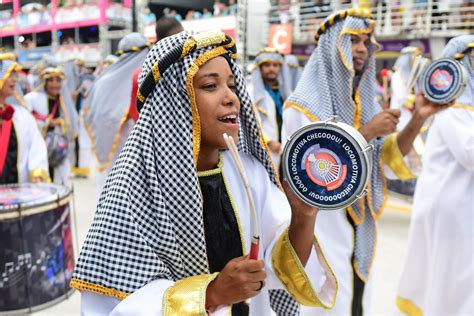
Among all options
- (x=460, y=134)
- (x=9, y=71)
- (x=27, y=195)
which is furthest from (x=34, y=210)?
(x=460, y=134)

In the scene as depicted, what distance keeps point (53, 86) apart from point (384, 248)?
448 cm

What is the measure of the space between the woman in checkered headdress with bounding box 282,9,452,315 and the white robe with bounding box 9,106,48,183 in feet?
7.10

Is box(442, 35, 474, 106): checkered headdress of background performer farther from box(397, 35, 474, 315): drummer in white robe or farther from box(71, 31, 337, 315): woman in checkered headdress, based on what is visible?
box(71, 31, 337, 315): woman in checkered headdress

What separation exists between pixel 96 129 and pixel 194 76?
2.64 meters

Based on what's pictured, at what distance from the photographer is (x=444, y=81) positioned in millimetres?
2506

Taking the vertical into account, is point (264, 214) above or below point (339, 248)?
above

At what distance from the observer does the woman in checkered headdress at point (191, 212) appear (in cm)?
120

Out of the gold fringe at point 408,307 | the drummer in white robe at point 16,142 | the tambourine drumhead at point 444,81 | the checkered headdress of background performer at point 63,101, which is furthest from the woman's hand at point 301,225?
the checkered headdress of background performer at point 63,101

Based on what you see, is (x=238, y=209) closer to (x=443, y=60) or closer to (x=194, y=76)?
(x=194, y=76)

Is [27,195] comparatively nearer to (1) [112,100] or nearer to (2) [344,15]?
(1) [112,100]

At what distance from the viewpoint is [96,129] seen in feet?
12.4

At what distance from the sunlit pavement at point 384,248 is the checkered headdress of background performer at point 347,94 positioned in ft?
1.70

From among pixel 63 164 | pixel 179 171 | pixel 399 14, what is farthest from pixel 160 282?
pixel 399 14

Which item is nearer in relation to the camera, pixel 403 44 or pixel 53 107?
pixel 53 107
